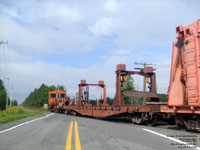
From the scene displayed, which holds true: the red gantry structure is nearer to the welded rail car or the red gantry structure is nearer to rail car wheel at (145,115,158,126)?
rail car wheel at (145,115,158,126)

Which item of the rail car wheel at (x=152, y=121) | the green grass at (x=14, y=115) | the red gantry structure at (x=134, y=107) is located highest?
the red gantry structure at (x=134, y=107)

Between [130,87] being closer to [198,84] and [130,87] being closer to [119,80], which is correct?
[119,80]

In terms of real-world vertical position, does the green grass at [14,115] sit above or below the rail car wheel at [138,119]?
below

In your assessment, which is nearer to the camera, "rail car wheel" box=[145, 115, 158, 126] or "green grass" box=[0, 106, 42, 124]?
"rail car wheel" box=[145, 115, 158, 126]

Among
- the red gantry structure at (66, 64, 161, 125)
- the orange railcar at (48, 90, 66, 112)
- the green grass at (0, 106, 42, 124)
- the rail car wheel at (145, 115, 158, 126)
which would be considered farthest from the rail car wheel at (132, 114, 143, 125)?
the orange railcar at (48, 90, 66, 112)

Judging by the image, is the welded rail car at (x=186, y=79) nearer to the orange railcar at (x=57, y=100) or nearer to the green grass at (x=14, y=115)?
the green grass at (x=14, y=115)

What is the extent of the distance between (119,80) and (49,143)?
29.4 feet

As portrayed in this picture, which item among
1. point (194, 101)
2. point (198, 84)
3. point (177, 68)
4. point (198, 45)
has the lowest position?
point (194, 101)

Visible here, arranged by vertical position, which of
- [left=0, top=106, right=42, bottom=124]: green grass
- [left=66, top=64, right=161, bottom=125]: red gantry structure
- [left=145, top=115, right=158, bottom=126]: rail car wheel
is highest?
[left=66, top=64, right=161, bottom=125]: red gantry structure

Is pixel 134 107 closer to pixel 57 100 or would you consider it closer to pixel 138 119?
pixel 138 119

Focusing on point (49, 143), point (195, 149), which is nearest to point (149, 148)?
point (195, 149)

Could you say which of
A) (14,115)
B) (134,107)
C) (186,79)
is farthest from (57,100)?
(186,79)

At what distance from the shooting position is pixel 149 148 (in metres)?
Answer: 5.27

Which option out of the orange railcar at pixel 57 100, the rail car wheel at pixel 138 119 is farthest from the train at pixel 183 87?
the orange railcar at pixel 57 100
